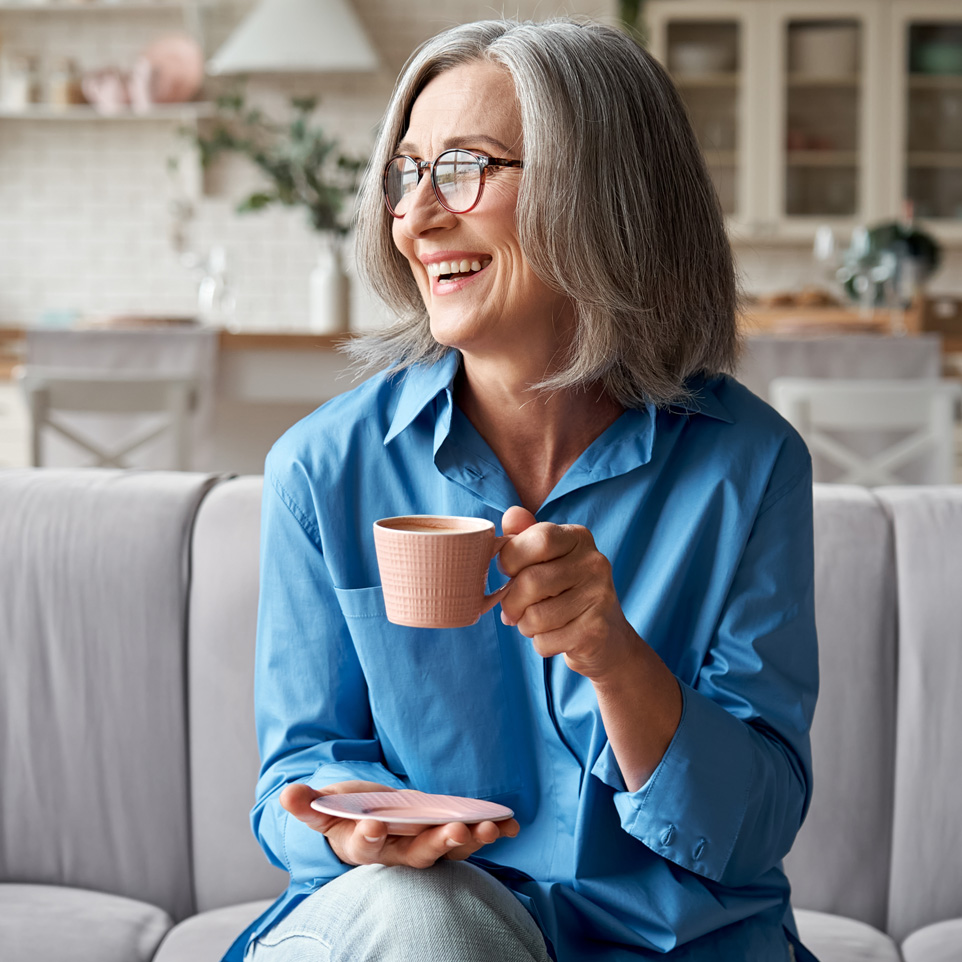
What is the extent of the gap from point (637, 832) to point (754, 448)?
342 mm

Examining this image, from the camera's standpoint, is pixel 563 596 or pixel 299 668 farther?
pixel 299 668

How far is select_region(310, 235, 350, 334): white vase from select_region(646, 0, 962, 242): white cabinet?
8.51 feet

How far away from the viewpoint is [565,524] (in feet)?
3.00

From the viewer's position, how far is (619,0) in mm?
5395

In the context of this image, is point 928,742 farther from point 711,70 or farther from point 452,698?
point 711,70

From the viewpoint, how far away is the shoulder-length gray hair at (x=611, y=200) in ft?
3.11

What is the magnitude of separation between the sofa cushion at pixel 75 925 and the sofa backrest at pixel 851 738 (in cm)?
Answer: 73

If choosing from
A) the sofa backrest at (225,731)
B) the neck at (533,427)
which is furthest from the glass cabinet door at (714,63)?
the neck at (533,427)

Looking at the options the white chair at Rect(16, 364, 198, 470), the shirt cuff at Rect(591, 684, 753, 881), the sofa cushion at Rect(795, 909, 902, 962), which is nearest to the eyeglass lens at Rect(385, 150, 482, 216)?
the shirt cuff at Rect(591, 684, 753, 881)

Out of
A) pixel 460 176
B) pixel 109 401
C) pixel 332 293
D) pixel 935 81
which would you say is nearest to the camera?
pixel 460 176

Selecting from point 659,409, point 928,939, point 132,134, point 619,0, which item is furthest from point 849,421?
point 132,134

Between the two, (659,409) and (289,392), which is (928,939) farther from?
(289,392)

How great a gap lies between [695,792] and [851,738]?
0.50 m

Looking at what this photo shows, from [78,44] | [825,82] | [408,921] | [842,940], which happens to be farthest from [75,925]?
[78,44]
